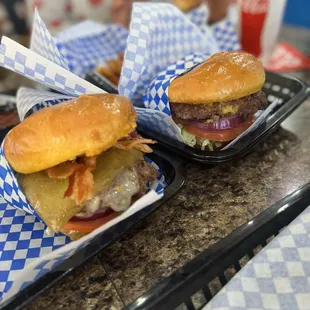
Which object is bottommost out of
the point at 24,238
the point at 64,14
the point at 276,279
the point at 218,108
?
the point at 64,14

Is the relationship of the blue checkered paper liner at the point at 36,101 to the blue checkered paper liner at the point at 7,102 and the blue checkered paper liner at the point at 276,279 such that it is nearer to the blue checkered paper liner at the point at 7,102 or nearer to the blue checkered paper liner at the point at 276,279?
the blue checkered paper liner at the point at 7,102

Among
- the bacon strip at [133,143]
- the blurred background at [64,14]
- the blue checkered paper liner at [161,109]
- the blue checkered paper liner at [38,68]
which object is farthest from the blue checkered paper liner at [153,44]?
the blurred background at [64,14]

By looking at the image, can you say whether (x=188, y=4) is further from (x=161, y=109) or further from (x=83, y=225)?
(x=83, y=225)

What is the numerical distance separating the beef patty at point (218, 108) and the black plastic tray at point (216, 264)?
0.36 meters

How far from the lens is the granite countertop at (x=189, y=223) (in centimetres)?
90

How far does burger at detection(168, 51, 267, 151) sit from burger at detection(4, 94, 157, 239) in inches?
10.2

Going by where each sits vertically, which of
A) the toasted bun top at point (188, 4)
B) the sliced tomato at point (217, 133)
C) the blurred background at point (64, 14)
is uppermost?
the toasted bun top at point (188, 4)

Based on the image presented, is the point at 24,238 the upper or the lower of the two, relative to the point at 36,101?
lower

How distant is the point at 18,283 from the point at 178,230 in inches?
16.3

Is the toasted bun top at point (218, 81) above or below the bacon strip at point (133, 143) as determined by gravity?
above

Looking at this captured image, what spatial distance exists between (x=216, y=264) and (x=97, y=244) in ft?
0.88

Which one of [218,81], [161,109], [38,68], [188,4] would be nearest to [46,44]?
[38,68]

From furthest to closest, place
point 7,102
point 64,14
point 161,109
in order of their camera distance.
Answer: point 64,14
point 7,102
point 161,109

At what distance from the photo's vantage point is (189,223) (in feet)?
3.54
